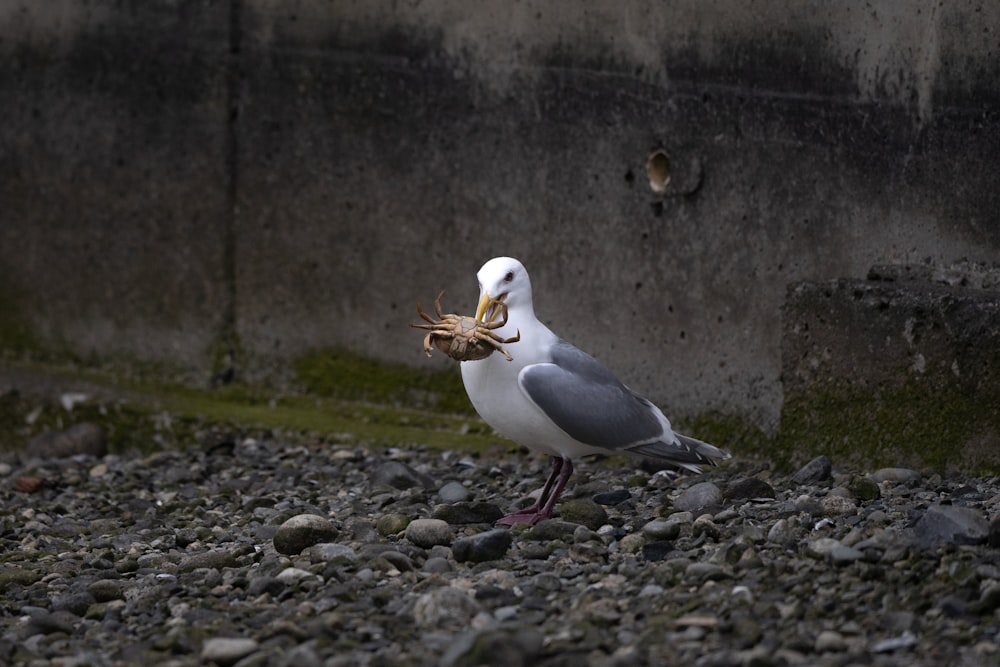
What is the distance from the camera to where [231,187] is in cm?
558

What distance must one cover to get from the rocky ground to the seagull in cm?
15

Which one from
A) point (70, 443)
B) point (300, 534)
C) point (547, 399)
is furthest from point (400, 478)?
point (70, 443)

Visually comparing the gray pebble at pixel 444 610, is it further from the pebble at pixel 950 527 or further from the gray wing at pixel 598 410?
the pebble at pixel 950 527

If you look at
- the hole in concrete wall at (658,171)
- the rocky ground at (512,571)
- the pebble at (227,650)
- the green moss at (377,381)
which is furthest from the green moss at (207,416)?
the pebble at (227,650)

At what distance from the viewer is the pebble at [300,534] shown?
3.74 meters

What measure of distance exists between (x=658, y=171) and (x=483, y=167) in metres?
0.68

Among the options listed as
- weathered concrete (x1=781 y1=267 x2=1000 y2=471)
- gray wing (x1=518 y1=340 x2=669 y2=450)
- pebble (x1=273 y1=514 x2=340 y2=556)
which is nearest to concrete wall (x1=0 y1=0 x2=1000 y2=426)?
weathered concrete (x1=781 y1=267 x2=1000 y2=471)

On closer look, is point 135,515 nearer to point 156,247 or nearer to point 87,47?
point 156,247

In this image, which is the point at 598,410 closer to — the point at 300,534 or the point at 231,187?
the point at 300,534

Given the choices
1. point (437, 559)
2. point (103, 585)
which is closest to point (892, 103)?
point (437, 559)

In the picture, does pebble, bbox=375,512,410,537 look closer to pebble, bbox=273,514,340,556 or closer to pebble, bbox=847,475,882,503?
pebble, bbox=273,514,340,556

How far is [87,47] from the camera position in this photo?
5.78 metres

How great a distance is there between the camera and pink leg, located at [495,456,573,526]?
12.8 feet

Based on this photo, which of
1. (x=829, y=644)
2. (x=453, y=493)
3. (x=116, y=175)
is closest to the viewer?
(x=829, y=644)
